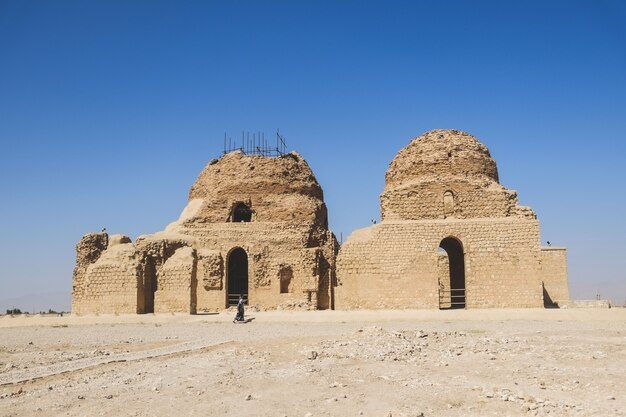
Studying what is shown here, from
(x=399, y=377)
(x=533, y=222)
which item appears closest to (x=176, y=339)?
(x=399, y=377)

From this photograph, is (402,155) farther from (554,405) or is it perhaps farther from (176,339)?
(554,405)

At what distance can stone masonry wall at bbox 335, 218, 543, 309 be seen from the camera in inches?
863

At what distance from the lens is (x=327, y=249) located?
2834 centimetres

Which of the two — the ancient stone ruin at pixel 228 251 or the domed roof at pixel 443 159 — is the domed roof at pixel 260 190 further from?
the domed roof at pixel 443 159

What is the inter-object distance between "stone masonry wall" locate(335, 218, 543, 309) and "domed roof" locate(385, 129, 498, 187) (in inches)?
116

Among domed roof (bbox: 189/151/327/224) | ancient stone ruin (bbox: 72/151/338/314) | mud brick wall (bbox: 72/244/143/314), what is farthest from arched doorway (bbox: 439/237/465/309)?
mud brick wall (bbox: 72/244/143/314)

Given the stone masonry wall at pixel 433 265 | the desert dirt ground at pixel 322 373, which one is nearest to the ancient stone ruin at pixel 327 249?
the stone masonry wall at pixel 433 265

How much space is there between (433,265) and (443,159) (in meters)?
5.23

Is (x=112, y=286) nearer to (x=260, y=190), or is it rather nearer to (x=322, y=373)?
(x=260, y=190)

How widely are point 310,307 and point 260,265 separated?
3712 millimetres

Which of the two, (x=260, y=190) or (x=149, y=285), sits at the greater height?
(x=260, y=190)

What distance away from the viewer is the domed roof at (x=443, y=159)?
24.8 m

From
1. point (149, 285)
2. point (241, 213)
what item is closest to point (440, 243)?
point (241, 213)

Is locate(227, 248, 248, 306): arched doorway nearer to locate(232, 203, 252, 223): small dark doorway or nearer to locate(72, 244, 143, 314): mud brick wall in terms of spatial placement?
locate(232, 203, 252, 223): small dark doorway
